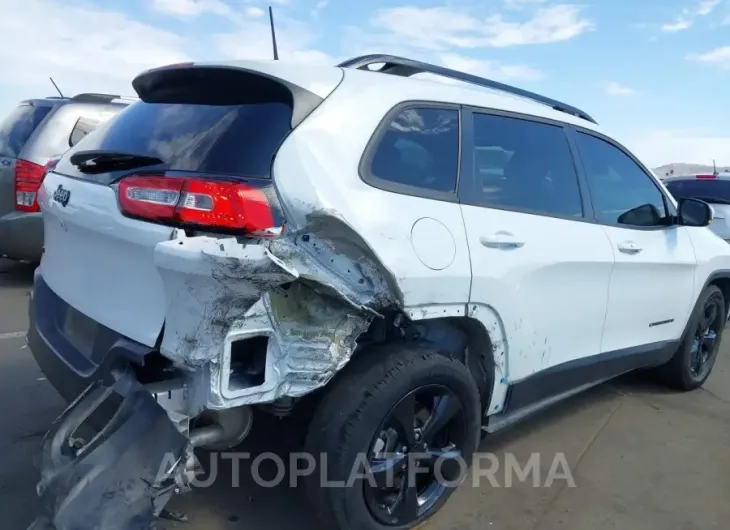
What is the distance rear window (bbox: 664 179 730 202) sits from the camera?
25.5ft

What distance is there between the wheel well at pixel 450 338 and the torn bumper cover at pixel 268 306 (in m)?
0.28

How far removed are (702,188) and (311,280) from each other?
7278 millimetres

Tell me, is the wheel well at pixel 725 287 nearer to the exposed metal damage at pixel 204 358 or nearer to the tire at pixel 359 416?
the tire at pixel 359 416

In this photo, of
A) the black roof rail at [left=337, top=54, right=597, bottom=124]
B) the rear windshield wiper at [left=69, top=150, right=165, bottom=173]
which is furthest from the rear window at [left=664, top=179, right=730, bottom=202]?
the rear windshield wiper at [left=69, top=150, right=165, bottom=173]

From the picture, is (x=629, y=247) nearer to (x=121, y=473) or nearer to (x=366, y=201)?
(x=366, y=201)

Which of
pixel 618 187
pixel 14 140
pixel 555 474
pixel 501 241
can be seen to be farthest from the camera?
pixel 14 140

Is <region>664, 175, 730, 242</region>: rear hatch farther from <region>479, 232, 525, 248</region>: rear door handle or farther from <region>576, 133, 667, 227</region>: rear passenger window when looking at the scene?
<region>479, 232, 525, 248</region>: rear door handle

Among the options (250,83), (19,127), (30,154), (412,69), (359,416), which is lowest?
(359,416)

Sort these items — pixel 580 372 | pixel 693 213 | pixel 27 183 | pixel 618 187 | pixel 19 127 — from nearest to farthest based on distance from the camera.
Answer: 1. pixel 580 372
2. pixel 618 187
3. pixel 693 213
4. pixel 27 183
5. pixel 19 127

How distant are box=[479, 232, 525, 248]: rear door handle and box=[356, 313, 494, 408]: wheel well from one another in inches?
12.7

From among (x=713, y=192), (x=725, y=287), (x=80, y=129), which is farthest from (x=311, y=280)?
(x=713, y=192)

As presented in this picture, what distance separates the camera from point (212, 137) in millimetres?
2379

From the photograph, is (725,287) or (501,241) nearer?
(501,241)

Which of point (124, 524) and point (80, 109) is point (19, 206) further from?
point (124, 524)
